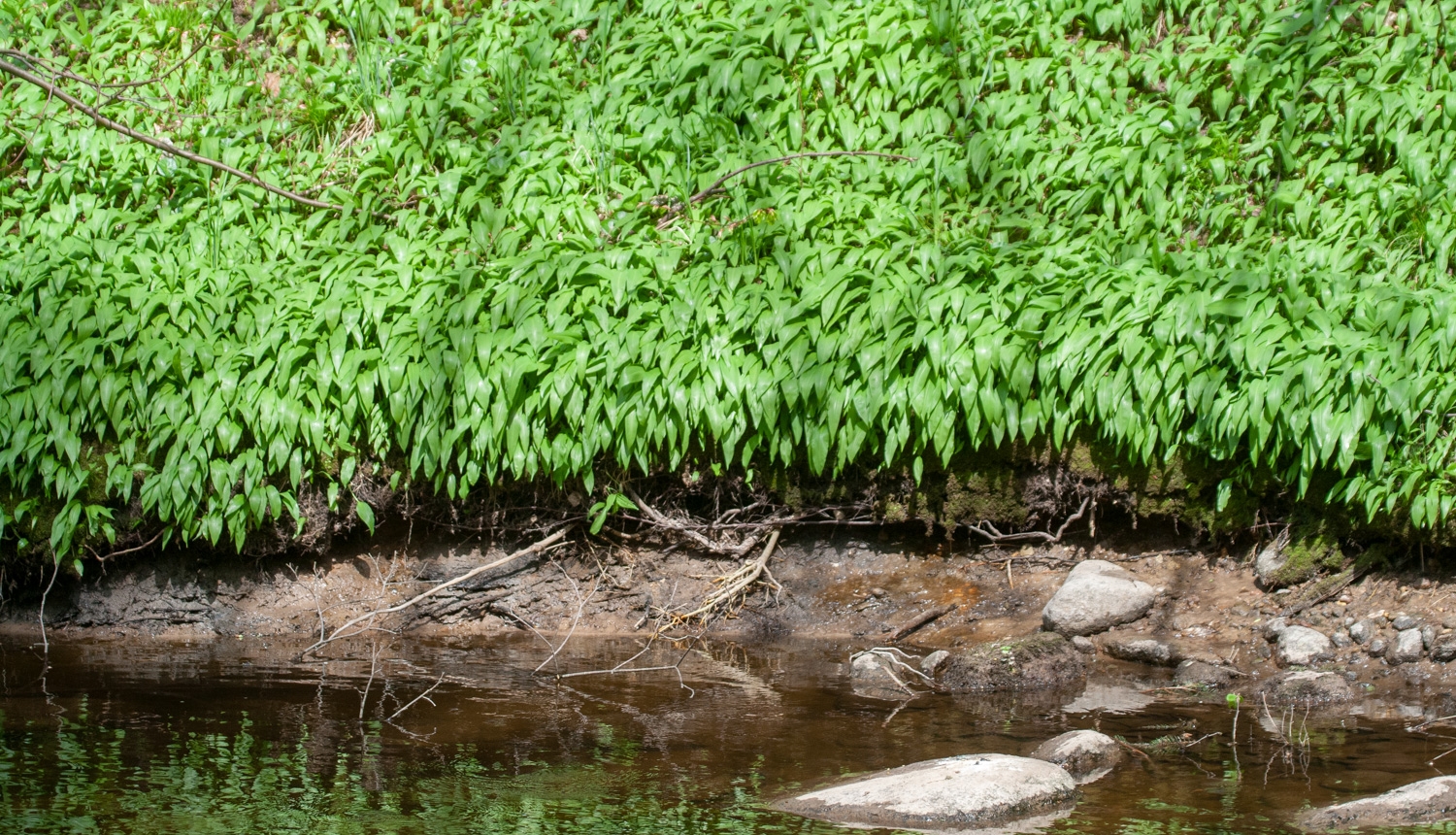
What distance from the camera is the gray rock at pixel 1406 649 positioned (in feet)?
16.5

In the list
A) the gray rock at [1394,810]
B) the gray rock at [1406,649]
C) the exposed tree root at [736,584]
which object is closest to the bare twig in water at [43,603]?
the exposed tree root at [736,584]

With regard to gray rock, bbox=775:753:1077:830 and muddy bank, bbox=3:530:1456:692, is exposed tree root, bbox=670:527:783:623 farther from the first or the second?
gray rock, bbox=775:753:1077:830

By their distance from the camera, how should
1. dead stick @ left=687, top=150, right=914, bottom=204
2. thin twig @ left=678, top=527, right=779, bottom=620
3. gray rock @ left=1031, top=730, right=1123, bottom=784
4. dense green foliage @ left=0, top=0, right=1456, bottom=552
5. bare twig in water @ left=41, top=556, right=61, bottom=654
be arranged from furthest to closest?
dead stick @ left=687, top=150, right=914, bottom=204 → thin twig @ left=678, top=527, right=779, bottom=620 → bare twig in water @ left=41, top=556, right=61, bottom=654 → dense green foliage @ left=0, top=0, right=1456, bottom=552 → gray rock @ left=1031, top=730, right=1123, bottom=784

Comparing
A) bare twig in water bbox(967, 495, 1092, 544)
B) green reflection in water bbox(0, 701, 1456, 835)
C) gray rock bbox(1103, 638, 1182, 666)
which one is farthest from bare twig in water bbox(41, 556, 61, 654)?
gray rock bbox(1103, 638, 1182, 666)

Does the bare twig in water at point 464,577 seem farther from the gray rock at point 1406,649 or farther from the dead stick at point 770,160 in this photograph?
the gray rock at point 1406,649

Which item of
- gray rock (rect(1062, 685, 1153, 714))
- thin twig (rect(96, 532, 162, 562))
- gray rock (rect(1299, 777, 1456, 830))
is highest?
thin twig (rect(96, 532, 162, 562))

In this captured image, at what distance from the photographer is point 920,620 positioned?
5805 mm

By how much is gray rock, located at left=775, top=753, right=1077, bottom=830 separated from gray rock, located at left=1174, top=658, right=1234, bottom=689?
57.4 inches

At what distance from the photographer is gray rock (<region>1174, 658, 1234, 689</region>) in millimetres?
5004

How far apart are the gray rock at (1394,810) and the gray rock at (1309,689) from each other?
1197 millimetres

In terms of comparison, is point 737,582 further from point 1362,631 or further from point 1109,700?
point 1362,631

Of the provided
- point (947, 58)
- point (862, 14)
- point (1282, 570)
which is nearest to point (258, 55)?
point (862, 14)

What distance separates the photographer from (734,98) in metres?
7.23

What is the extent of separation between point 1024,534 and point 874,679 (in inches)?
50.4
